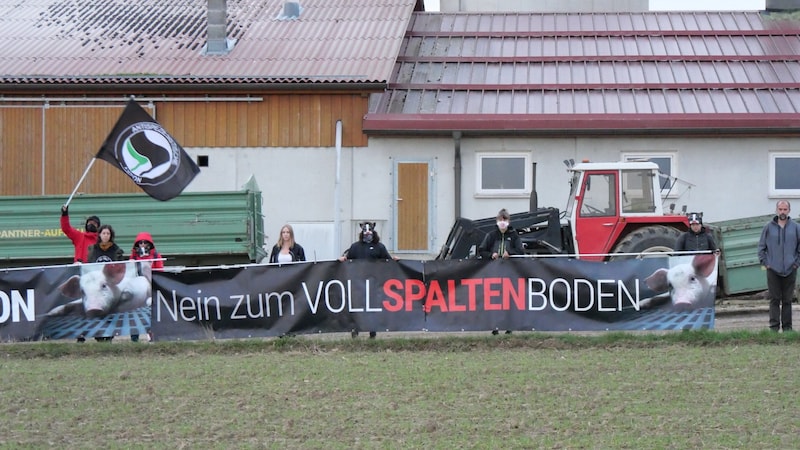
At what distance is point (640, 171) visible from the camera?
62.0 feet

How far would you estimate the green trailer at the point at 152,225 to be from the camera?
2098cm

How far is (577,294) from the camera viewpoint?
48.0 feet

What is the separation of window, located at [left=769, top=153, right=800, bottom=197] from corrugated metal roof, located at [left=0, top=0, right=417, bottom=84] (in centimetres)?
837

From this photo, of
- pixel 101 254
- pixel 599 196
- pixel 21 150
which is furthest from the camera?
pixel 21 150

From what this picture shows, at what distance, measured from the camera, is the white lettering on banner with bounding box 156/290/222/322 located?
1477cm

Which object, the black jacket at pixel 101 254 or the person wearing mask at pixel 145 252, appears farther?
the person wearing mask at pixel 145 252

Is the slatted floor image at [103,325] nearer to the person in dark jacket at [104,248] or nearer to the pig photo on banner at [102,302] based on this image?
the pig photo on banner at [102,302]

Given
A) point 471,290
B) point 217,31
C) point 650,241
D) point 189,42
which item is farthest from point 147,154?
point 189,42

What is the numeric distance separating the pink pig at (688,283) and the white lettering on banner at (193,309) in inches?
216

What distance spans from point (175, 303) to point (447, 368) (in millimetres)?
4227

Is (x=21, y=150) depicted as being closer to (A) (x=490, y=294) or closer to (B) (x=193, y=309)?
(B) (x=193, y=309)

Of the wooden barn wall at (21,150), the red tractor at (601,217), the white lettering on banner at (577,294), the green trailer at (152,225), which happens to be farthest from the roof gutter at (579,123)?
the white lettering on banner at (577,294)

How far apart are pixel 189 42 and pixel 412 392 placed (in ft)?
60.0

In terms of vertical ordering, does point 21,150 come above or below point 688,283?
above
